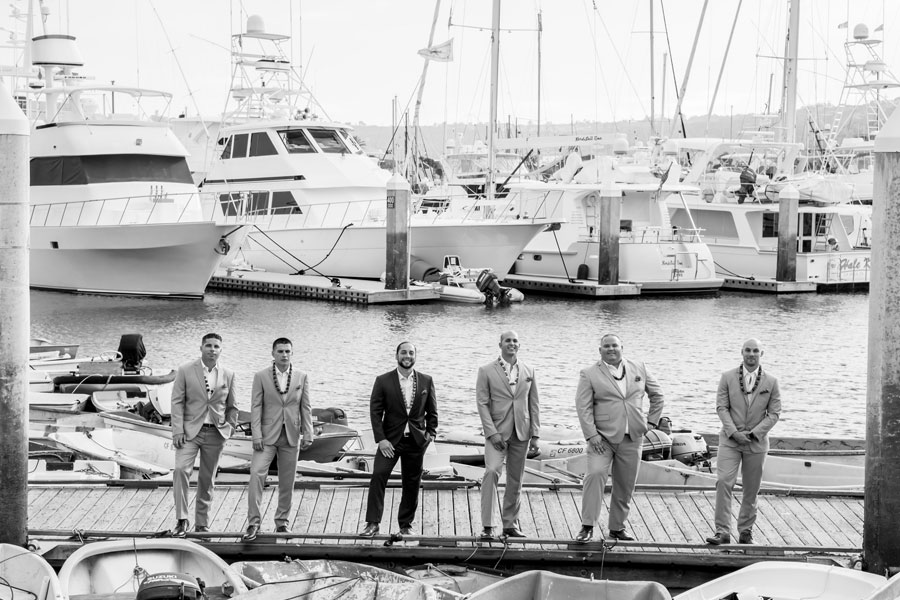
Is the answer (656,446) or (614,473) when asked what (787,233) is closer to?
(656,446)

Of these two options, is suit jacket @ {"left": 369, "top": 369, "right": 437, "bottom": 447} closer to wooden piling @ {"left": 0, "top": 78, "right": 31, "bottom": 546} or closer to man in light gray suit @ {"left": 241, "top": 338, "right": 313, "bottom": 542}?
man in light gray suit @ {"left": 241, "top": 338, "right": 313, "bottom": 542}

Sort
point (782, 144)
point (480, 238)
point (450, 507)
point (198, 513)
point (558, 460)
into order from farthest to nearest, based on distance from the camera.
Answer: point (782, 144) < point (480, 238) < point (558, 460) < point (450, 507) < point (198, 513)

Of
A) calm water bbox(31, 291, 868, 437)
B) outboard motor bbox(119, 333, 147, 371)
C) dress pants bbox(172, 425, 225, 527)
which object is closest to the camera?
dress pants bbox(172, 425, 225, 527)

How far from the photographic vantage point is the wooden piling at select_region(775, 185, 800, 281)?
3728cm

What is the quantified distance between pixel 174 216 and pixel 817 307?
18691 millimetres

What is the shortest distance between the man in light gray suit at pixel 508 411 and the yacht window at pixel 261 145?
102 ft

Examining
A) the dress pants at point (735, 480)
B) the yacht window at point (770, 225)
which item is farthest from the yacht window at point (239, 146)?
the dress pants at point (735, 480)

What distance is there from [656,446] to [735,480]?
4356mm

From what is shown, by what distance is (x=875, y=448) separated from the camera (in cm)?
843

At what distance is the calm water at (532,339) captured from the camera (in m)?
21.0

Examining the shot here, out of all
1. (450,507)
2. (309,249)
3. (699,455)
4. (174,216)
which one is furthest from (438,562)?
(309,249)

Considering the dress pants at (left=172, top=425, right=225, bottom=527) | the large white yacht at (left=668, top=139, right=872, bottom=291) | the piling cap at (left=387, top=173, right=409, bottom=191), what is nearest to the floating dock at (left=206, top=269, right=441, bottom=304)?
the piling cap at (left=387, top=173, right=409, bottom=191)

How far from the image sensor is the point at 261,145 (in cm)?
3919

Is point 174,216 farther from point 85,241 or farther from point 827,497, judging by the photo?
point 827,497
